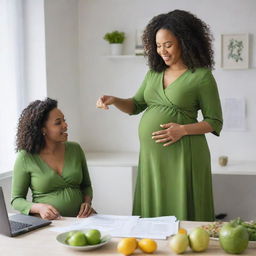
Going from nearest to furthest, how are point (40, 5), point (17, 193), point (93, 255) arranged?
point (93, 255) → point (17, 193) → point (40, 5)

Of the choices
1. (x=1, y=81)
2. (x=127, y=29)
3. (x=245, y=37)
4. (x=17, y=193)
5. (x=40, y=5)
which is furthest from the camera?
(x=127, y=29)

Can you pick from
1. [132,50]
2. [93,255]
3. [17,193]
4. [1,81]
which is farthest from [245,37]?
[93,255]

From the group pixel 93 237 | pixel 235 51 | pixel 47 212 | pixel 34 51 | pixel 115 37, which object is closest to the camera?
pixel 93 237

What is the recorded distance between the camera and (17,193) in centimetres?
221

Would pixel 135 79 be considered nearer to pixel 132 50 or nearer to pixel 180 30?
pixel 132 50

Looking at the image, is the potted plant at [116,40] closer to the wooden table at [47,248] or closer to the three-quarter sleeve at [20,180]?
the three-quarter sleeve at [20,180]

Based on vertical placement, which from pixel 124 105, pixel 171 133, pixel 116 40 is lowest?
pixel 171 133

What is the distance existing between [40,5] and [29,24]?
164mm

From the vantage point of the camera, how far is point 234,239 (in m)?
1.46

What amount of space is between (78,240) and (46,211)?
0.48 metres

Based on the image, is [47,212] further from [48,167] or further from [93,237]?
[93,237]

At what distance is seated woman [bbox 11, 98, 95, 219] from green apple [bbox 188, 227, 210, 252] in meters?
0.70

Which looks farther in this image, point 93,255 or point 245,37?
point 245,37

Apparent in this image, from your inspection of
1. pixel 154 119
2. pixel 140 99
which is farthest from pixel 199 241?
pixel 140 99
